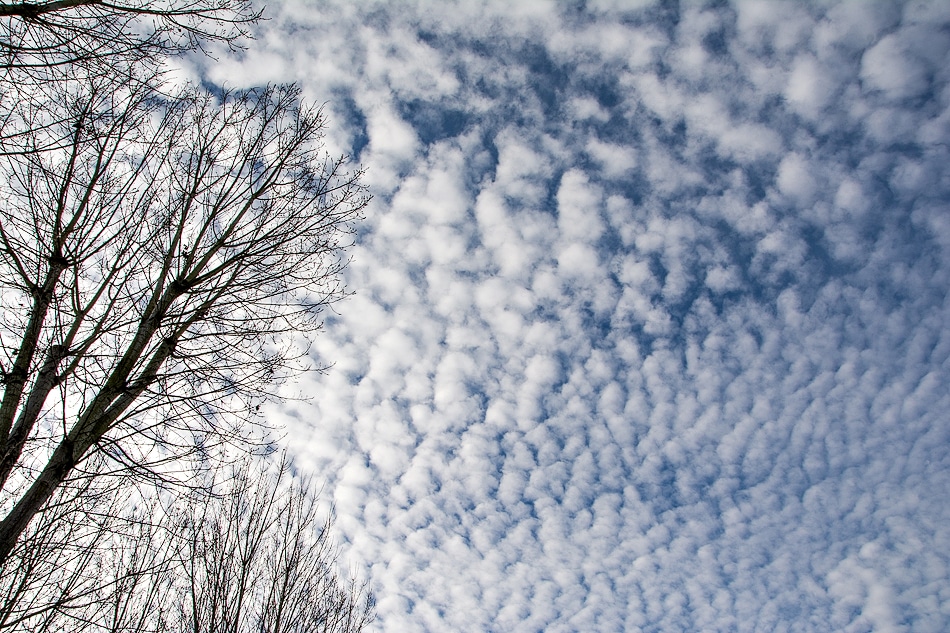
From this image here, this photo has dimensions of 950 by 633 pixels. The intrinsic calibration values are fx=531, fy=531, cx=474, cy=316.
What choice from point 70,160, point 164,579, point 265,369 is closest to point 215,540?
Answer: point 164,579

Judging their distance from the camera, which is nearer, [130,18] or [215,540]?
[130,18]

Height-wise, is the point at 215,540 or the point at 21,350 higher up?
the point at 215,540

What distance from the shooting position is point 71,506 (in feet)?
15.8

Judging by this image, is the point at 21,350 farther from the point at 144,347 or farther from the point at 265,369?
the point at 265,369

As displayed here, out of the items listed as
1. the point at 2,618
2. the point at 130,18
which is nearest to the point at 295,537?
the point at 2,618

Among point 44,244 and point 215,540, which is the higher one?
point 215,540

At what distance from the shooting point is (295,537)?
7.71m

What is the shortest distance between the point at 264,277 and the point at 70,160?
157 centimetres

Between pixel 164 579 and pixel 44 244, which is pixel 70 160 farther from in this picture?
pixel 164 579

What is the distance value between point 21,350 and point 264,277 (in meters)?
1.82

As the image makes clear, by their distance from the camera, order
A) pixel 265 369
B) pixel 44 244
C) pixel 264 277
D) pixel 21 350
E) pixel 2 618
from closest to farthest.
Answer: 1. pixel 21 350
2. pixel 44 244
3. pixel 265 369
4. pixel 264 277
5. pixel 2 618

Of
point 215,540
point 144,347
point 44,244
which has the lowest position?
point 144,347

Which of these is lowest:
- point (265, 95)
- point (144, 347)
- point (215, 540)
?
point (144, 347)

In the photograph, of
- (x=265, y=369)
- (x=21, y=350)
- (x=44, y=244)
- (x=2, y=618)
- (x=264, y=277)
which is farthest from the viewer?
(x=2, y=618)
